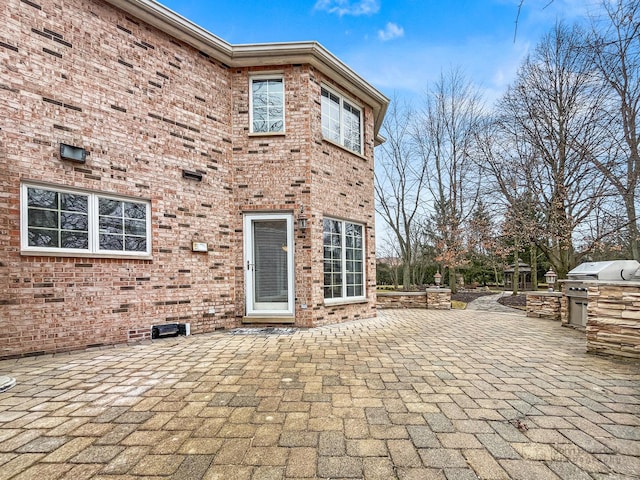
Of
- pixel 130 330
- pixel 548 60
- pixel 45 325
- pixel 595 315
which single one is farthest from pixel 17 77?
pixel 548 60

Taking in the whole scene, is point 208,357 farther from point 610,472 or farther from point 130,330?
point 610,472

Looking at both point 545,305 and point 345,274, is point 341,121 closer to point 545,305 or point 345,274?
point 345,274

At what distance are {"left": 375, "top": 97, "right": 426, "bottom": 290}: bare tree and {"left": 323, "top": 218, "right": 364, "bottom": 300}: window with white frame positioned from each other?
9.41 metres

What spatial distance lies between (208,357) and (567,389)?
4164 millimetres

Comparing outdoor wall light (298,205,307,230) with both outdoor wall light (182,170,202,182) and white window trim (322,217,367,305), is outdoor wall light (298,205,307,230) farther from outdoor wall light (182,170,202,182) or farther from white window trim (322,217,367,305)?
outdoor wall light (182,170,202,182)

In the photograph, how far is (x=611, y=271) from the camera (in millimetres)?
5516

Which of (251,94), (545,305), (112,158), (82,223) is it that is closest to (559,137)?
(545,305)

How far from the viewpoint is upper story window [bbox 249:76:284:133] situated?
6223 millimetres

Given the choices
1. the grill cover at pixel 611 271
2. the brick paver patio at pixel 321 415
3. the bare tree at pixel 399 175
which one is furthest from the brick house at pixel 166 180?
the bare tree at pixel 399 175

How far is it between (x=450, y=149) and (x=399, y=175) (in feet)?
9.39

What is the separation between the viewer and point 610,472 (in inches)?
65.8

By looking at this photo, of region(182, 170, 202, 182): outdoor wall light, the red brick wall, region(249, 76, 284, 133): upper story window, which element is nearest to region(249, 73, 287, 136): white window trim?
region(249, 76, 284, 133): upper story window

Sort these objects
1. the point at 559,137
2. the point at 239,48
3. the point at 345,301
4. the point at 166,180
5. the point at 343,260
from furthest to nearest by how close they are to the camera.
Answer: the point at 559,137
the point at 343,260
the point at 345,301
the point at 239,48
the point at 166,180

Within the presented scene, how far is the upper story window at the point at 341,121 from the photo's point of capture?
6672 millimetres
